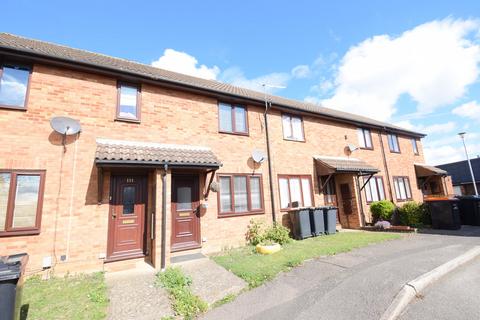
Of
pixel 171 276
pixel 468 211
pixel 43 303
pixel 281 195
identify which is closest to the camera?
pixel 43 303

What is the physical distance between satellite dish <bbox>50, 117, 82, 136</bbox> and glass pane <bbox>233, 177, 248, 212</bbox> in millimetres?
5105

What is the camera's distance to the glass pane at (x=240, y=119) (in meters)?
9.53

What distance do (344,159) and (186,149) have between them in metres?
8.39

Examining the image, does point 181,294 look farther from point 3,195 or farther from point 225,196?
point 3,195

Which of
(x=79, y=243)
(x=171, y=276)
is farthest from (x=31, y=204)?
(x=171, y=276)

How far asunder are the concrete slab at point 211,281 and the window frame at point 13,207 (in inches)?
139

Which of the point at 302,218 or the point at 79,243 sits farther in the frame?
the point at 302,218

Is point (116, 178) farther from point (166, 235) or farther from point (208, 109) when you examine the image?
point (208, 109)

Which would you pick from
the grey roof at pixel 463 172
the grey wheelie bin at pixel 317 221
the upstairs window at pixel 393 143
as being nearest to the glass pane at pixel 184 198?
the grey wheelie bin at pixel 317 221

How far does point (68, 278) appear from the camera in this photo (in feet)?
18.2

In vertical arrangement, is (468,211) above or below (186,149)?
below

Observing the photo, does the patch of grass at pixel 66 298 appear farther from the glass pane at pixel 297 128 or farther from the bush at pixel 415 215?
the bush at pixel 415 215

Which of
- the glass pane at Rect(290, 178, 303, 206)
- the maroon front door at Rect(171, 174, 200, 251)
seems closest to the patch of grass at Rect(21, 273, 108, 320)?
the maroon front door at Rect(171, 174, 200, 251)

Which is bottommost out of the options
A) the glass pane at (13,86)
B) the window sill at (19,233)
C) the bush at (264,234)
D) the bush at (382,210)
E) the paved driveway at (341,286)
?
the paved driveway at (341,286)
